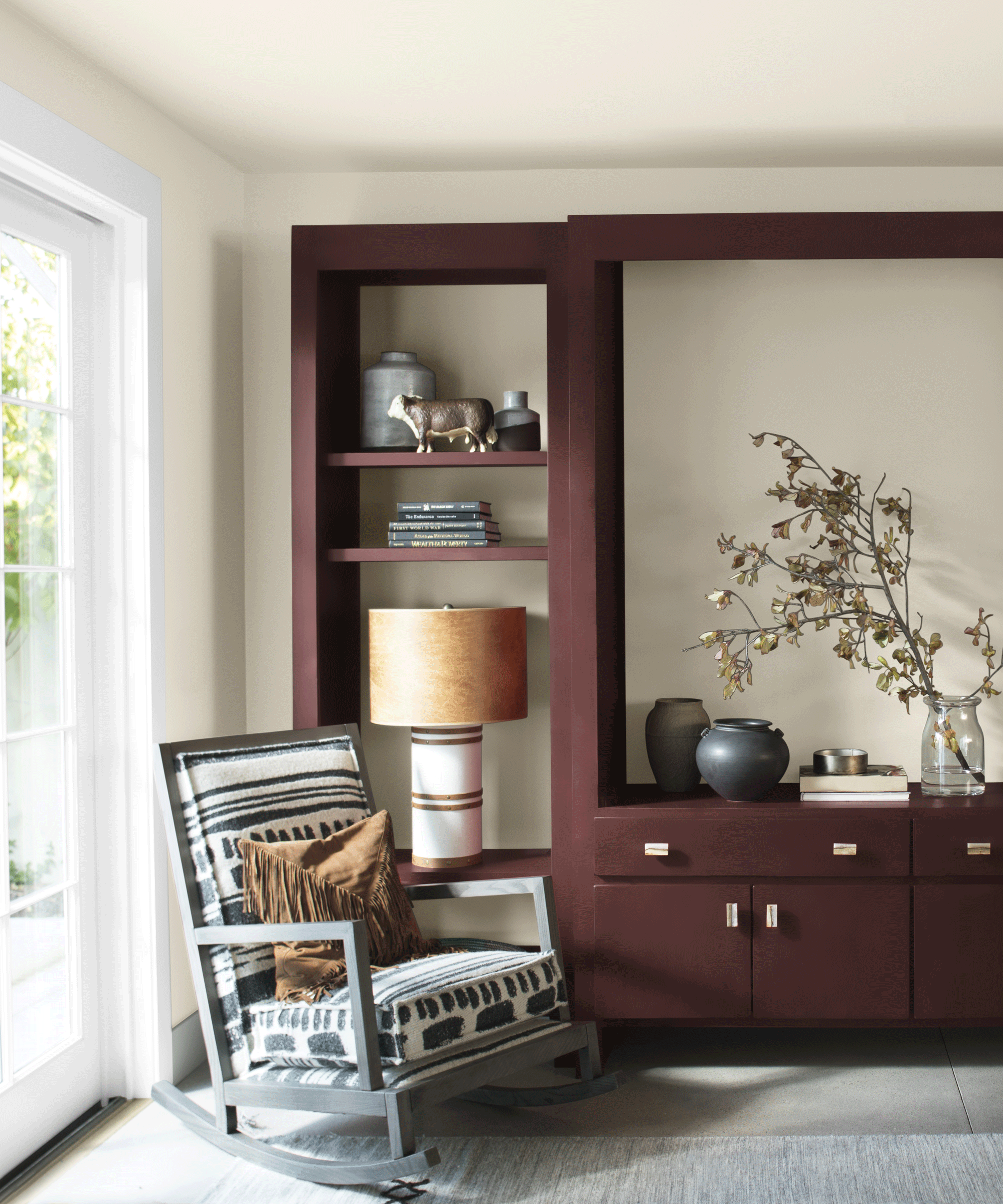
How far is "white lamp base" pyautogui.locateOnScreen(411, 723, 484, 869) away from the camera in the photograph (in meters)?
3.05

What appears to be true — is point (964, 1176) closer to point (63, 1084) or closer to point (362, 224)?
point (63, 1084)

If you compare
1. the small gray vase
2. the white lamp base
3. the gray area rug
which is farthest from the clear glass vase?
the white lamp base

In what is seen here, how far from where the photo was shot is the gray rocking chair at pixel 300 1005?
2.25m

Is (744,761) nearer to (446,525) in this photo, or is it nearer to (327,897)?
(446,525)

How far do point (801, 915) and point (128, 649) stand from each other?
6.35 feet

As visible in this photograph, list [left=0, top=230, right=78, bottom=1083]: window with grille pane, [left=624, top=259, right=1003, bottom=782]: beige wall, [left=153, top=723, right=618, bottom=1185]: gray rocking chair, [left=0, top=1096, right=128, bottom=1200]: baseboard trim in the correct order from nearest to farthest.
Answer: [left=153, top=723, right=618, bottom=1185]: gray rocking chair → [left=0, top=1096, right=128, bottom=1200]: baseboard trim → [left=0, top=230, right=78, bottom=1083]: window with grille pane → [left=624, top=259, right=1003, bottom=782]: beige wall

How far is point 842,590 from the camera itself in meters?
3.07

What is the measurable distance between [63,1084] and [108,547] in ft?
4.39

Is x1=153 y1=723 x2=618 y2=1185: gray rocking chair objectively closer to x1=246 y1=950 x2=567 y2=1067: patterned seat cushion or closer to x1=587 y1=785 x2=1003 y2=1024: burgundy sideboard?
x1=246 y1=950 x2=567 y2=1067: patterned seat cushion

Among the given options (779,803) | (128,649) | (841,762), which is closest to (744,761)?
(779,803)

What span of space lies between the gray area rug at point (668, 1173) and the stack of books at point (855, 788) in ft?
2.79

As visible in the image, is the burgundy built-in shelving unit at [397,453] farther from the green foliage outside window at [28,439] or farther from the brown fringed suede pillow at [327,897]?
the green foliage outside window at [28,439]

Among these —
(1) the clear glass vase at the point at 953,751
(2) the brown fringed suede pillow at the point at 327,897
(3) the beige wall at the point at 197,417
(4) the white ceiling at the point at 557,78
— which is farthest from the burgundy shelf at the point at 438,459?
(1) the clear glass vase at the point at 953,751

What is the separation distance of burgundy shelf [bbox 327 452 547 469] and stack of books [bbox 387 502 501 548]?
0.39 ft
